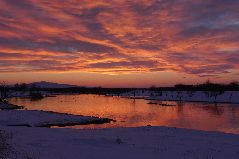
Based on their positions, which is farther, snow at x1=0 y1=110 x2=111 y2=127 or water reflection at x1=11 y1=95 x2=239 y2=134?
water reflection at x1=11 y1=95 x2=239 y2=134

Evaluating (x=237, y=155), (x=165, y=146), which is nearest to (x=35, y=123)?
(x=165, y=146)

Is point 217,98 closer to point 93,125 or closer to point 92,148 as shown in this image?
point 93,125

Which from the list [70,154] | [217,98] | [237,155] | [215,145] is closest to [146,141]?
[215,145]

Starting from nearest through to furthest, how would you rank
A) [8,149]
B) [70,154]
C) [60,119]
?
[8,149]
[70,154]
[60,119]

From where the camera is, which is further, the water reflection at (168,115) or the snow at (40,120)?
the water reflection at (168,115)

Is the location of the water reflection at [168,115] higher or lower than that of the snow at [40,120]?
lower

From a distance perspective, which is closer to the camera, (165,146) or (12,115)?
(165,146)

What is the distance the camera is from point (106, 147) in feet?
61.1

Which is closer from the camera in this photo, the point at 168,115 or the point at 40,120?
the point at 40,120

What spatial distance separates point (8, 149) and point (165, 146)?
987 cm

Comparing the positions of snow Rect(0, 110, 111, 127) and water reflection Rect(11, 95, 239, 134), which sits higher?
snow Rect(0, 110, 111, 127)

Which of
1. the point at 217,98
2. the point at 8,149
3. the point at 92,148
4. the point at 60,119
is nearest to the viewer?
the point at 8,149

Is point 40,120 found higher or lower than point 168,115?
higher

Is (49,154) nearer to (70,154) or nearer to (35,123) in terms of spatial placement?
(70,154)
